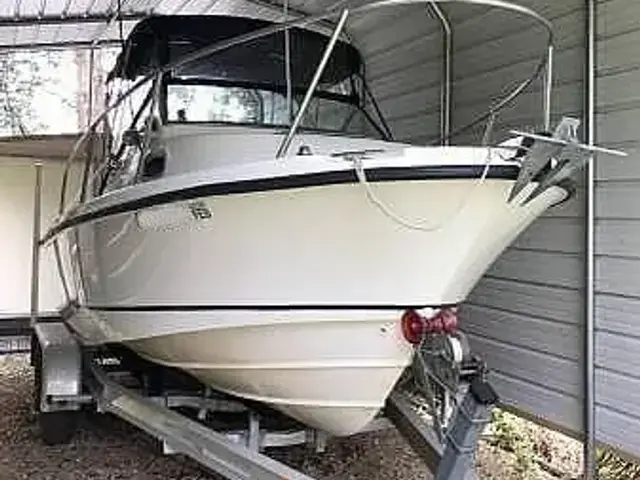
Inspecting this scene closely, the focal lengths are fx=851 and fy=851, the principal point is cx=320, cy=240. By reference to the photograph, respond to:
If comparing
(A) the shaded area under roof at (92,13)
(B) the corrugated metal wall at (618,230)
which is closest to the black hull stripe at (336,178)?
(B) the corrugated metal wall at (618,230)

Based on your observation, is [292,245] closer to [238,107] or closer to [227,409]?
[238,107]

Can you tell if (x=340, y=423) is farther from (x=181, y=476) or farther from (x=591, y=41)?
(x=591, y=41)

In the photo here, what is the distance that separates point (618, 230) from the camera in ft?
12.7

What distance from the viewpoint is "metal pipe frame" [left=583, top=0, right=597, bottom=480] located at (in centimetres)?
398

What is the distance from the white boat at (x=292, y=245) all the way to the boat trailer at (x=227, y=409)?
236 mm

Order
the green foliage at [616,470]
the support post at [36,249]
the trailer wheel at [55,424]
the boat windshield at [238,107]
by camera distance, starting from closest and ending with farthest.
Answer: the boat windshield at [238,107] → the green foliage at [616,470] → the trailer wheel at [55,424] → the support post at [36,249]

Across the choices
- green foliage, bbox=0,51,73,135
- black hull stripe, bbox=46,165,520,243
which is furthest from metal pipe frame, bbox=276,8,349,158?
green foliage, bbox=0,51,73,135

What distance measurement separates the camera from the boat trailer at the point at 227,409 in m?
3.09

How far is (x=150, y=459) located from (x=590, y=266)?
109 inches

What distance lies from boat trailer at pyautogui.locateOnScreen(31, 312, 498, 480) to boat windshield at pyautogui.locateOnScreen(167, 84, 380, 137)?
1.43 metres

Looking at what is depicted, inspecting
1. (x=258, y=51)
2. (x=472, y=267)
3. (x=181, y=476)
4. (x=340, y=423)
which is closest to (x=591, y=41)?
(x=472, y=267)

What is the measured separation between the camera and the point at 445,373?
3.27 metres

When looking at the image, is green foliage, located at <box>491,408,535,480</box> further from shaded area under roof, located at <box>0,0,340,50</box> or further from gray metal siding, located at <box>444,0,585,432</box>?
shaded area under roof, located at <box>0,0,340,50</box>

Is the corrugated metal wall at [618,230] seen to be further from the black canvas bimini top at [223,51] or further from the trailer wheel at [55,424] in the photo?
the trailer wheel at [55,424]
